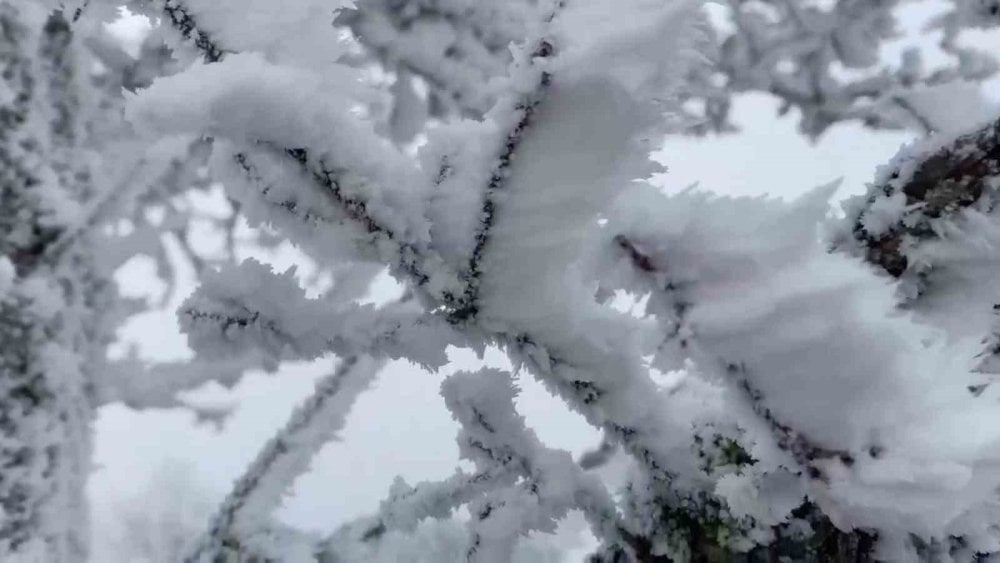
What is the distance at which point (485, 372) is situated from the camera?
0.80 m

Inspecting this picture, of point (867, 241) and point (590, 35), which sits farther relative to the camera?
point (867, 241)

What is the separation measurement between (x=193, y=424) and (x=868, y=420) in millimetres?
2727

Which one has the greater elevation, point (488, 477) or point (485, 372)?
point (485, 372)

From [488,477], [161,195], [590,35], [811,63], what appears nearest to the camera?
[590,35]

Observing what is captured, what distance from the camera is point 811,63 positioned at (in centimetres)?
266

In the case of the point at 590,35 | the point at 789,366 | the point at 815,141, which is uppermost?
the point at 590,35

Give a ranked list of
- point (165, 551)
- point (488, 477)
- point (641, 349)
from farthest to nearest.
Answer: point (165, 551)
point (488, 477)
point (641, 349)

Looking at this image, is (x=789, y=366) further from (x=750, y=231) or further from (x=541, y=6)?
(x=541, y=6)

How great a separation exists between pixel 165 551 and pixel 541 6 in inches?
199

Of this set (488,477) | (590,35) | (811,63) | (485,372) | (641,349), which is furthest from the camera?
(811,63)

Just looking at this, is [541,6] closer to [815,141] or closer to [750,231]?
[750,231]

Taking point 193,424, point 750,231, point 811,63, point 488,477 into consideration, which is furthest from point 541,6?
point 193,424

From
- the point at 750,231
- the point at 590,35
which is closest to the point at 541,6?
the point at 590,35

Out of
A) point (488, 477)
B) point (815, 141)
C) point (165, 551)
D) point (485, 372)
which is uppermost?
point (485, 372)
